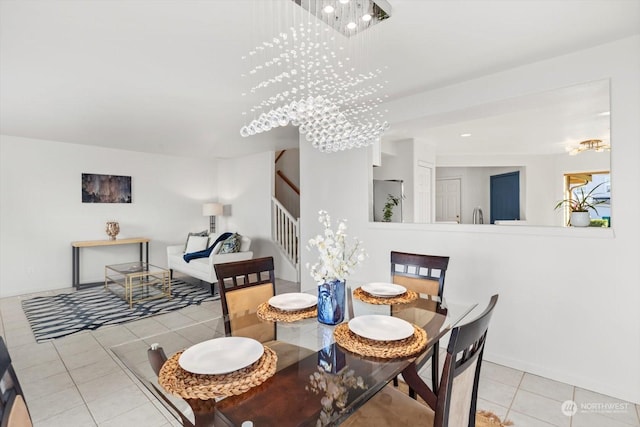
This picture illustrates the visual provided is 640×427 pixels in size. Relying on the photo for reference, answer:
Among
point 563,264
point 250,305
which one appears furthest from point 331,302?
point 563,264

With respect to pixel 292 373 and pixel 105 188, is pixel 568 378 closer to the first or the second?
pixel 292 373

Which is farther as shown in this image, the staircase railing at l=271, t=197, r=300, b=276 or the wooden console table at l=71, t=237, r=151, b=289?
the staircase railing at l=271, t=197, r=300, b=276

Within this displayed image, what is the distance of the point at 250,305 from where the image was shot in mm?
2131

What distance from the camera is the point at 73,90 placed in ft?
10.1

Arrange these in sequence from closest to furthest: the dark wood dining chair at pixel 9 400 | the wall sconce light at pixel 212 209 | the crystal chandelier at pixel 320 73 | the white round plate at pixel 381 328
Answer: the dark wood dining chair at pixel 9 400, the white round plate at pixel 381 328, the crystal chandelier at pixel 320 73, the wall sconce light at pixel 212 209

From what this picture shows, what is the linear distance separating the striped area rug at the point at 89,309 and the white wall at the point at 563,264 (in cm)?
334

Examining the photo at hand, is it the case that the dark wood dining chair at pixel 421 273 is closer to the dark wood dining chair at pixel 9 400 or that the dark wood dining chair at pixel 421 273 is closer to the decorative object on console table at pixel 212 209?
the dark wood dining chair at pixel 9 400

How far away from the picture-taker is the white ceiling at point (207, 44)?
1.84 meters

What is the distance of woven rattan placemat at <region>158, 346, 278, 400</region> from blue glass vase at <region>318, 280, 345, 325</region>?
1.61 ft

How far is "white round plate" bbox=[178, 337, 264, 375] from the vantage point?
117cm

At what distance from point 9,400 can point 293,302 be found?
50.8 inches

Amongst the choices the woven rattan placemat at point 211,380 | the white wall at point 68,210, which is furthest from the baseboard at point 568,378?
the white wall at point 68,210

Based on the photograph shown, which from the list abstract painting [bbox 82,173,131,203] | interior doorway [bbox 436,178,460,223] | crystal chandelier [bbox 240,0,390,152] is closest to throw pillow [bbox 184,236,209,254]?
abstract painting [bbox 82,173,131,203]

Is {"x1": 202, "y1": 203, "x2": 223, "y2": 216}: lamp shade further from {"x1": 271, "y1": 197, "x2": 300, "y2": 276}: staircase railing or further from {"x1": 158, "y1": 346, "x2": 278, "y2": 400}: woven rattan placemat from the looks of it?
{"x1": 158, "y1": 346, "x2": 278, "y2": 400}: woven rattan placemat
